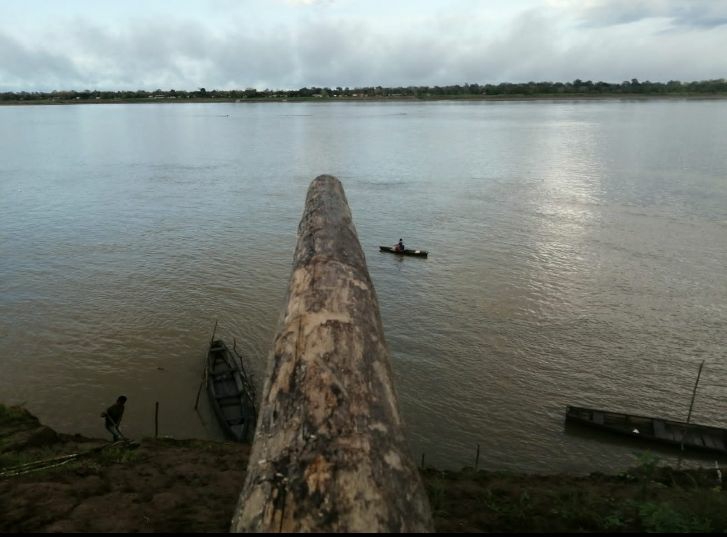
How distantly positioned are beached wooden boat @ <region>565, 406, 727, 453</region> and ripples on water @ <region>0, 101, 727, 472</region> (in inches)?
30.6

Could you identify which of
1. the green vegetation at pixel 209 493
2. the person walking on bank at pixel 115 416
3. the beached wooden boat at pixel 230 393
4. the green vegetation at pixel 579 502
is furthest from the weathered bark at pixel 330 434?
the beached wooden boat at pixel 230 393

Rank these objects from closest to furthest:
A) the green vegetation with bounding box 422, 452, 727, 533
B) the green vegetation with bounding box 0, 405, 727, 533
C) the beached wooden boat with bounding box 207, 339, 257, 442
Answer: the green vegetation with bounding box 0, 405, 727, 533
the green vegetation with bounding box 422, 452, 727, 533
the beached wooden boat with bounding box 207, 339, 257, 442

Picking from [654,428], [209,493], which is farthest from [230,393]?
[654,428]

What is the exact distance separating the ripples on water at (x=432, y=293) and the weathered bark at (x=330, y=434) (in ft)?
28.4

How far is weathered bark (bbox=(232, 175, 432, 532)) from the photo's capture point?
3162 millimetres

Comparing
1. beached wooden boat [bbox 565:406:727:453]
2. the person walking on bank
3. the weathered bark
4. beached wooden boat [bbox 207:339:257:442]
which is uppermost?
the weathered bark

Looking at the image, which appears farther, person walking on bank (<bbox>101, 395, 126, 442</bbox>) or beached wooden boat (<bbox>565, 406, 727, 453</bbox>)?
beached wooden boat (<bbox>565, 406, 727, 453</bbox>)

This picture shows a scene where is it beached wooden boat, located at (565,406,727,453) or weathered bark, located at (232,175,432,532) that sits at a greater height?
weathered bark, located at (232,175,432,532)

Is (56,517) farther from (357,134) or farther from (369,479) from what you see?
(357,134)

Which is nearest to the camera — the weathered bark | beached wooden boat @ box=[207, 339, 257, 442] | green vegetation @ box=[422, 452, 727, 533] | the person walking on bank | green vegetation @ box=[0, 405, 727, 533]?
the weathered bark

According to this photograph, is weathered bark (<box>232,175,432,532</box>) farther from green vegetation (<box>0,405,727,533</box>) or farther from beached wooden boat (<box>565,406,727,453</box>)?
beached wooden boat (<box>565,406,727,453</box>)

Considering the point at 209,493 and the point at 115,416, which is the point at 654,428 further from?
the point at 115,416

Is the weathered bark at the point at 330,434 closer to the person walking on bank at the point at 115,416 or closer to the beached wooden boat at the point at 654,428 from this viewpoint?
the person walking on bank at the point at 115,416

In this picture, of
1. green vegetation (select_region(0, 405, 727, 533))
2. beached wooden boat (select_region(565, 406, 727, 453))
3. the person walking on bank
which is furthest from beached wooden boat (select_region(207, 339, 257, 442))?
beached wooden boat (select_region(565, 406, 727, 453))
